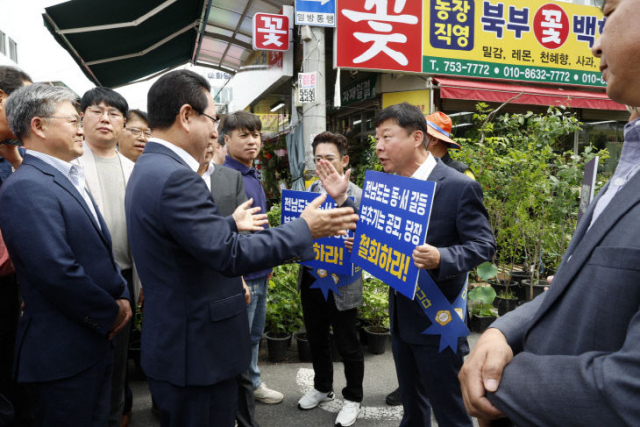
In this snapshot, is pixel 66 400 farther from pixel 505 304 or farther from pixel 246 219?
pixel 505 304

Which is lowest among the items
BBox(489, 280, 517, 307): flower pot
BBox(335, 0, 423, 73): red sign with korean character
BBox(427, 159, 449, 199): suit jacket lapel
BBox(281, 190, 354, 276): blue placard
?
BBox(489, 280, 517, 307): flower pot

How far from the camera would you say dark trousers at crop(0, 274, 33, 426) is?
2371mm

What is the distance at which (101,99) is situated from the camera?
2893 mm

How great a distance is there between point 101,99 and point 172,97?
1.54 m

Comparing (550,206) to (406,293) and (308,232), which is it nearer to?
(406,293)

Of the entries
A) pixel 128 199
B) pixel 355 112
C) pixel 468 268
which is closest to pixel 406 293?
pixel 468 268

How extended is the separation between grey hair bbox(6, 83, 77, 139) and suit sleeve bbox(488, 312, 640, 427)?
2217 millimetres

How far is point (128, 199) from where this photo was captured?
5.69 feet

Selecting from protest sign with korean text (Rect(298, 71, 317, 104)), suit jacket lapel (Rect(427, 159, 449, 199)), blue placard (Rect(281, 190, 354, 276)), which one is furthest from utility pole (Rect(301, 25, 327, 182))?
suit jacket lapel (Rect(427, 159, 449, 199))

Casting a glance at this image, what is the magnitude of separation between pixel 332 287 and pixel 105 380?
4.72 feet

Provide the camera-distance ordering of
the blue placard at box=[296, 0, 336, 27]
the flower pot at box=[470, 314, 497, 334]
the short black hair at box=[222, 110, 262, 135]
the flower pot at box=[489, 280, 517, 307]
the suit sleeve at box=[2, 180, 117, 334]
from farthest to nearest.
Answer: the blue placard at box=[296, 0, 336, 27] → the flower pot at box=[489, 280, 517, 307] → the flower pot at box=[470, 314, 497, 334] → the short black hair at box=[222, 110, 262, 135] → the suit sleeve at box=[2, 180, 117, 334]

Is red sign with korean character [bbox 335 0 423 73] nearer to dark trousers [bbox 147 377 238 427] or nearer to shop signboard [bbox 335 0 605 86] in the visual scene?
shop signboard [bbox 335 0 605 86]

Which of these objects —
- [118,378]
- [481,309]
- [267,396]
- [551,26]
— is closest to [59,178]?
[118,378]

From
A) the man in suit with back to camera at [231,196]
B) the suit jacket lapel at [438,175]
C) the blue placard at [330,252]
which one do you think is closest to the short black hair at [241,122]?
the man in suit with back to camera at [231,196]
